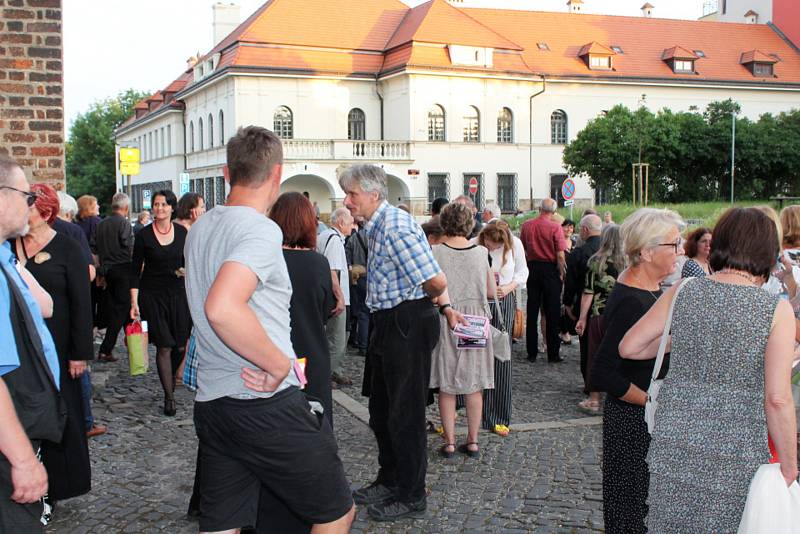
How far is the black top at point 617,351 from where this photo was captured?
12.6 feet

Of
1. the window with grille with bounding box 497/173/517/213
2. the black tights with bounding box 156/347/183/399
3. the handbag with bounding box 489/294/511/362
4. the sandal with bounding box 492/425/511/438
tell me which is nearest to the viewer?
the handbag with bounding box 489/294/511/362

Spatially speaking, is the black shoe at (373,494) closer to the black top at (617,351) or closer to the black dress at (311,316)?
the black dress at (311,316)

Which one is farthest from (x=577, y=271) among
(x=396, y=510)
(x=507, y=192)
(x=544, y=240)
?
(x=507, y=192)

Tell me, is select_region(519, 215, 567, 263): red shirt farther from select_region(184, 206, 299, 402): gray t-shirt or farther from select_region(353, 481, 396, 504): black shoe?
select_region(184, 206, 299, 402): gray t-shirt

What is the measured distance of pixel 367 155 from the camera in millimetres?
48594

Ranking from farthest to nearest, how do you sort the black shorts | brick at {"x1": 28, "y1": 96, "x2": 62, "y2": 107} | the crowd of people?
1. brick at {"x1": 28, "y1": 96, "x2": 62, "y2": 107}
2. the black shorts
3. the crowd of people

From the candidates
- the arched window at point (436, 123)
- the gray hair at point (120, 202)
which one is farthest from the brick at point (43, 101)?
the arched window at point (436, 123)

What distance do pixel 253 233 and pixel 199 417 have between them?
2.51ft

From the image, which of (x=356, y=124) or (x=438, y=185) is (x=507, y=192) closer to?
(x=438, y=185)

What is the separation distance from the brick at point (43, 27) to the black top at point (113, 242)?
2.80 meters

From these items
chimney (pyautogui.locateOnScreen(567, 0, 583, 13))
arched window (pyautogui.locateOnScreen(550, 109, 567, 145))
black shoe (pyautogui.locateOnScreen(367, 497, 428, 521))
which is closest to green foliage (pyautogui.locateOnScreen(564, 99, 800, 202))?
arched window (pyautogui.locateOnScreen(550, 109, 567, 145))

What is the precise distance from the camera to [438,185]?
50.7 meters

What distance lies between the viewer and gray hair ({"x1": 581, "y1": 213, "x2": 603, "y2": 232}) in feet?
30.6

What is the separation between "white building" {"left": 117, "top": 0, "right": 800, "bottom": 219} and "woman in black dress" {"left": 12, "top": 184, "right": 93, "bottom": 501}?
41781 millimetres
